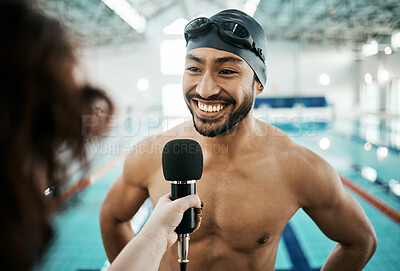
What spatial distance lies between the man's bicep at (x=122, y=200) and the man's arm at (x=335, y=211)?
102 centimetres

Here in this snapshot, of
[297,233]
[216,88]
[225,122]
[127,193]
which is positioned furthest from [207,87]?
[297,233]

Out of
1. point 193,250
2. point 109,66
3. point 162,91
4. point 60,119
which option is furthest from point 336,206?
point 109,66

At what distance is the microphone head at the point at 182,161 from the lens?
44.9 inches

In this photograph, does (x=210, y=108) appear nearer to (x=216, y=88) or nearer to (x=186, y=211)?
(x=216, y=88)

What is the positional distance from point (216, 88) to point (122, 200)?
0.94 m

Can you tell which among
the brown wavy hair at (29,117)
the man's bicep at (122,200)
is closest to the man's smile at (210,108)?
the man's bicep at (122,200)

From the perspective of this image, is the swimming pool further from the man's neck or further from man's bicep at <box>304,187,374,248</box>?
man's bicep at <box>304,187,374,248</box>

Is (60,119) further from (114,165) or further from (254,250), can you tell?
(114,165)

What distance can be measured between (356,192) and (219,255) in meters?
4.61

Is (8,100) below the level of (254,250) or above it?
above

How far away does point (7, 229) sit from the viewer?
55 cm

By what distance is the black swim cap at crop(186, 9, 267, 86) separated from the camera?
1.53 meters

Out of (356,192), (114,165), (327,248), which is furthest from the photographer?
(114,165)

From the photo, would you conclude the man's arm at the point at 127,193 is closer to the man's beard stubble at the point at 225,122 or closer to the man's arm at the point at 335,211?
the man's beard stubble at the point at 225,122
